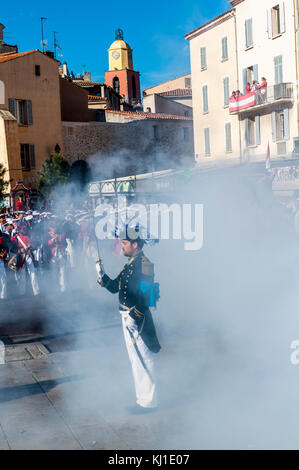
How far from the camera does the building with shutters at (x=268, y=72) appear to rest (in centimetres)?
2453

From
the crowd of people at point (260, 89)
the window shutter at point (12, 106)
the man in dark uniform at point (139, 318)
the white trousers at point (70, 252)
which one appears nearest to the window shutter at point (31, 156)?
the window shutter at point (12, 106)

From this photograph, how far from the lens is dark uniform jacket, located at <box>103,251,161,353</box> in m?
5.55

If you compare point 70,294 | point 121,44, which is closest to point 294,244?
point 70,294

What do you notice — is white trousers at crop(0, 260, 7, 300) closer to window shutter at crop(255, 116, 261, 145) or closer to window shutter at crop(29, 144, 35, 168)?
window shutter at crop(255, 116, 261, 145)

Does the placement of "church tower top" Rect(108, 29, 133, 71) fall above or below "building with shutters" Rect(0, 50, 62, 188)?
above

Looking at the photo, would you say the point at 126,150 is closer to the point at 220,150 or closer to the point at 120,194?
the point at 220,150

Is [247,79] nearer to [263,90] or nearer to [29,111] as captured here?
[263,90]

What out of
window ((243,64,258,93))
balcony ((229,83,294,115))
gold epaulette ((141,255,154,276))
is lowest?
gold epaulette ((141,255,154,276))

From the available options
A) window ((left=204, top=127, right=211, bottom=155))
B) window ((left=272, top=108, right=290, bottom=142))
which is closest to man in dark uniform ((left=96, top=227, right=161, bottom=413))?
window ((left=272, top=108, right=290, bottom=142))

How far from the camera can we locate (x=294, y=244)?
1009cm

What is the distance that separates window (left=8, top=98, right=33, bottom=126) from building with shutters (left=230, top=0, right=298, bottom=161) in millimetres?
10796

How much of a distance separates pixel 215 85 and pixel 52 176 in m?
9.49

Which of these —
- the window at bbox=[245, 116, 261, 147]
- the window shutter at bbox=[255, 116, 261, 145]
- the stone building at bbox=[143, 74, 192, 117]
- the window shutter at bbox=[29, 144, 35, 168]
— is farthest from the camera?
the stone building at bbox=[143, 74, 192, 117]

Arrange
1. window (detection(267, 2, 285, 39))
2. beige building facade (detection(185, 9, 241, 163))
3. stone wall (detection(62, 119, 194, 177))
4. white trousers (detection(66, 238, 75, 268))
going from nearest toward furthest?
white trousers (detection(66, 238, 75, 268)) < window (detection(267, 2, 285, 39)) < beige building facade (detection(185, 9, 241, 163)) < stone wall (detection(62, 119, 194, 177))
